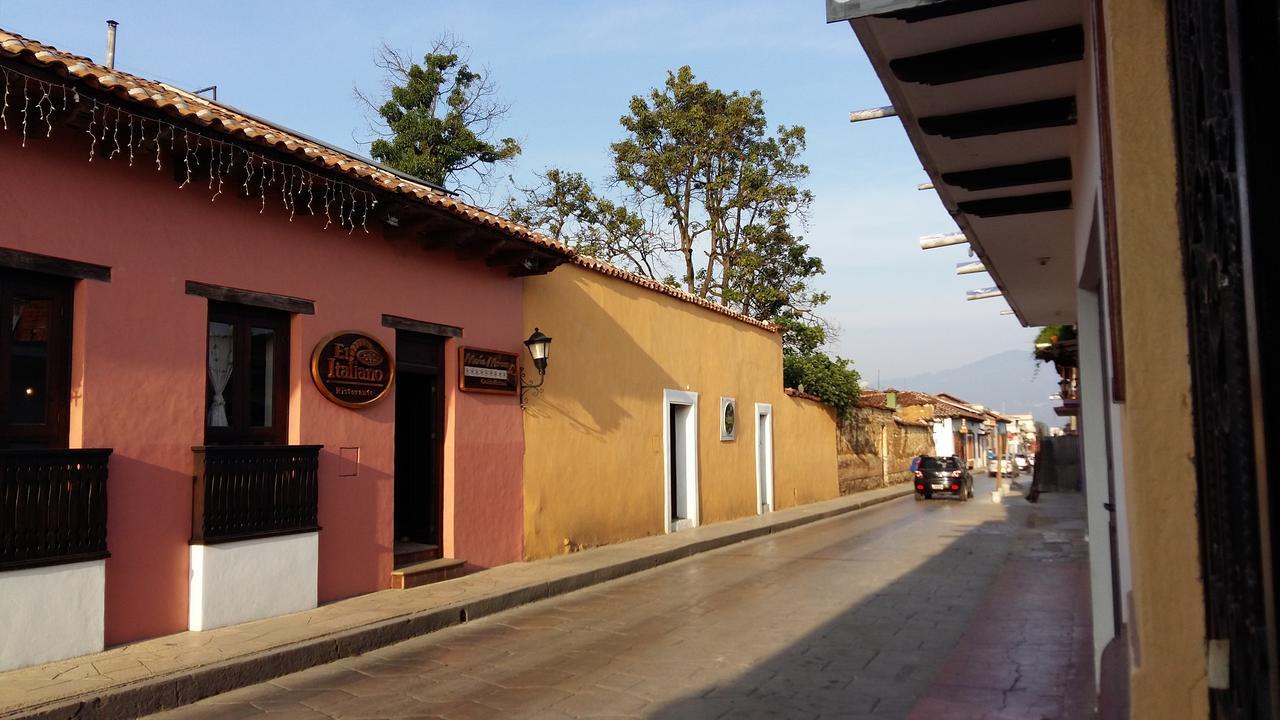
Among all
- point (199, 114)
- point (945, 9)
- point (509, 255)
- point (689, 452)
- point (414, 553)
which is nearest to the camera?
point (945, 9)

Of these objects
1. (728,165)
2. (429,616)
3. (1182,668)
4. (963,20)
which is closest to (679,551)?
(429,616)

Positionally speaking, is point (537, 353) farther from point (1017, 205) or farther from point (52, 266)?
point (1017, 205)

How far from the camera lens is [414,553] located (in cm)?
1048

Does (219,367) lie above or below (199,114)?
below

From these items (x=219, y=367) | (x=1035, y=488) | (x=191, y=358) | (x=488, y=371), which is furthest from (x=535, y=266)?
(x=1035, y=488)

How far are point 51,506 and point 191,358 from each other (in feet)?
5.86

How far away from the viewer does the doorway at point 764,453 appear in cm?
2075

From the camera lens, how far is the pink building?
6711 millimetres

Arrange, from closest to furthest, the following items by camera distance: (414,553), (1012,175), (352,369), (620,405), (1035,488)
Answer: (1012,175), (352,369), (414,553), (620,405), (1035,488)

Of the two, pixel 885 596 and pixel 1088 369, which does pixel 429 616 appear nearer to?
pixel 885 596

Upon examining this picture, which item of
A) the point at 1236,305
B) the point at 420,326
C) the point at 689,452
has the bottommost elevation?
the point at 689,452

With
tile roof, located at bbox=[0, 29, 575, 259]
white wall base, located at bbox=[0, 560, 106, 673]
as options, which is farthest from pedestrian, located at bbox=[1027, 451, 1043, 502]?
white wall base, located at bbox=[0, 560, 106, 673]

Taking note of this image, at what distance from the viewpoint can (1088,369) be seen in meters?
6.29

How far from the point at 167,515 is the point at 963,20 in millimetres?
7188
